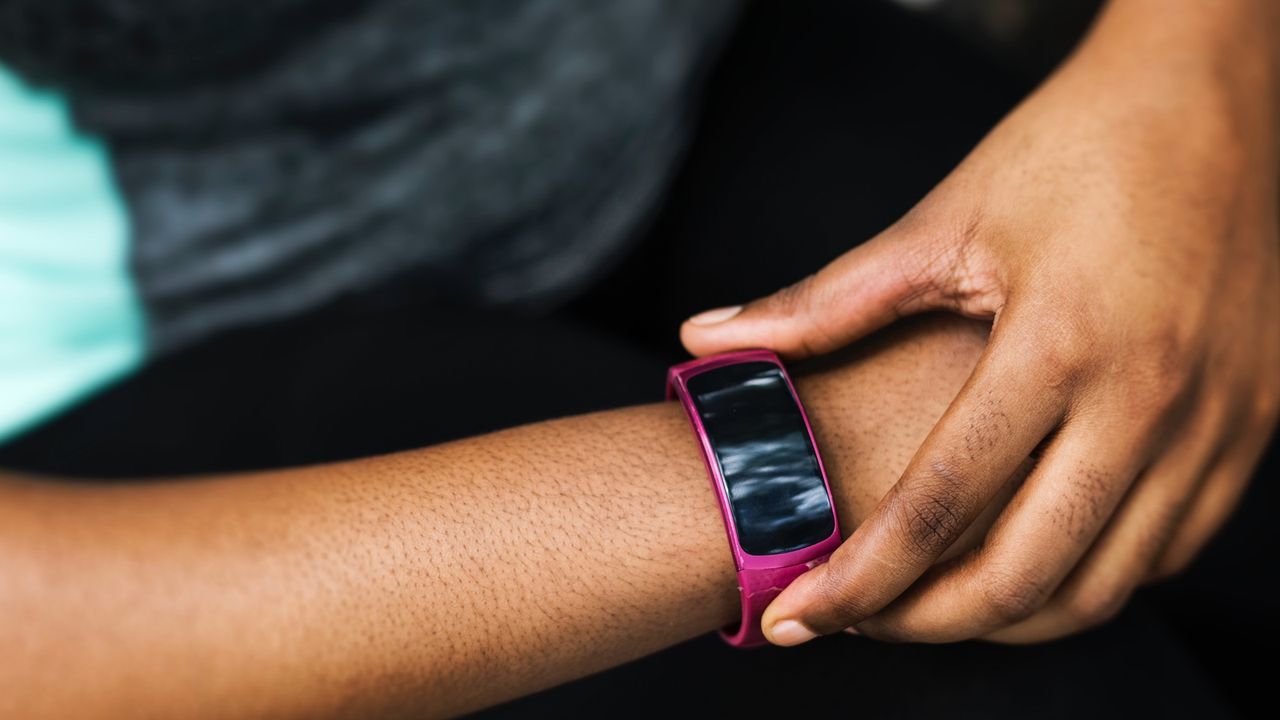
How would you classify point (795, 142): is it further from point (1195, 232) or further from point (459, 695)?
point (459, 695)

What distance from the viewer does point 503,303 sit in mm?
1219

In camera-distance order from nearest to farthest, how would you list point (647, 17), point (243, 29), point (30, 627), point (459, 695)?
point (30, 627) < point (459, 695) < point (243, 29) < point (647, 17)

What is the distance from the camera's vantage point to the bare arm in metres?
0.66

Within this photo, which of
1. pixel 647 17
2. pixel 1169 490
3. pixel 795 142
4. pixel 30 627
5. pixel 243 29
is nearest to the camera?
pixel 30 627

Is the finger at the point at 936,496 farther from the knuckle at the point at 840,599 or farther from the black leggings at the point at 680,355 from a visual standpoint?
the black leggings at the point at 680,355

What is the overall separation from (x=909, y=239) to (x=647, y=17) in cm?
46

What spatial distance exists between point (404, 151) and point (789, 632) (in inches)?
27.5

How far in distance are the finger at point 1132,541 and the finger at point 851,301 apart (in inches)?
8.9

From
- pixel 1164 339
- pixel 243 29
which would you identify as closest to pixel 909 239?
pixel 1164 339

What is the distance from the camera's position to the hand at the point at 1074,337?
2.40 ft

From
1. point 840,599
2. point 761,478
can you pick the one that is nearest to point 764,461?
A: point 761,478

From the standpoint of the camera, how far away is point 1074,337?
0.77 m

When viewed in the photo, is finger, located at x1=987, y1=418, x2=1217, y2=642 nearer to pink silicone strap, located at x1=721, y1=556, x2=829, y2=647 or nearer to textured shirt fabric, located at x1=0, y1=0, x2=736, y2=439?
pink silicone strap, located at x1=721, y1=556, x2=829, y2=647

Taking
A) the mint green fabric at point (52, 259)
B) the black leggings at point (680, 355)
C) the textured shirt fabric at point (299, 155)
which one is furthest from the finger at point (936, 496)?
the mint green fabric at point (52, 259)
